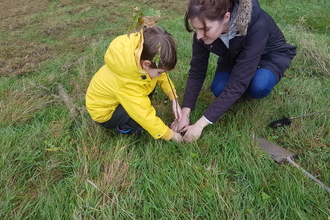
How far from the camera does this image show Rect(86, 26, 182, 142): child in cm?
175

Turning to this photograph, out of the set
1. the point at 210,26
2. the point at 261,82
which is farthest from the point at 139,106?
the point at 261,82

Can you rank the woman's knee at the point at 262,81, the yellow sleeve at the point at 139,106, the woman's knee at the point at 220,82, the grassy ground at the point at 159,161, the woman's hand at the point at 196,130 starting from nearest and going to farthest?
the grassy ground at the point at 159,161 < the yellow sleeve at the point at 139,106 < the woman's hand at the point at 196,130 < the woman's knee at the point at 262,81 < the woman's knee at the point at 220,82

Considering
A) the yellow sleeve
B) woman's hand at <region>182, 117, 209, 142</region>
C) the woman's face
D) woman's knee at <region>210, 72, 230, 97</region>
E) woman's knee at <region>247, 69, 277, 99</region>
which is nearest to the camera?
the woman's face

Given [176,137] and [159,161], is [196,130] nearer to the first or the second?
[176,137]

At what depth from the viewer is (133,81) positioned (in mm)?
1870

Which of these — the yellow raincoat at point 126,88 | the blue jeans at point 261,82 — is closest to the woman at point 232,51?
the blue jeans at point 261,82

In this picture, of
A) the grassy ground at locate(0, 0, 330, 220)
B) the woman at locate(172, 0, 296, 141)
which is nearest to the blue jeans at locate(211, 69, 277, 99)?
the woman at locate(172, 0, 296, 141)

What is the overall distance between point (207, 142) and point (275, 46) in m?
1.28

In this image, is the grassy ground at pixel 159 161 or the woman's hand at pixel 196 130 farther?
the woman's hand at pixel 196 130

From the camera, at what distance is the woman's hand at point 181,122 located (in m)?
2.28

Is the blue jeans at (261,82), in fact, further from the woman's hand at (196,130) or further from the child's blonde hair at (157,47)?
the child's blonde hair at (157,47)

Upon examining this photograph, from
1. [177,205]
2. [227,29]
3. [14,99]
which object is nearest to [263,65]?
[227,29]

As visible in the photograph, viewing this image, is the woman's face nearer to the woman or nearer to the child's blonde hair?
the woman

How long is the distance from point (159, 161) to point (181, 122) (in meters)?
0.52
